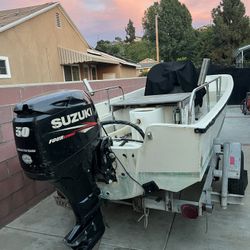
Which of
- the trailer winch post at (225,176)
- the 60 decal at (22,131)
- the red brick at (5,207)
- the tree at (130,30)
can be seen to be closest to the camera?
the 60 decal at (22,131)

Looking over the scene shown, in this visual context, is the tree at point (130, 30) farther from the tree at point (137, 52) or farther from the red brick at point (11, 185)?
the red brick at point (11, 185)

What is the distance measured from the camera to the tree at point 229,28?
1103 inches

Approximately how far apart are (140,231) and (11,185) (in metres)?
1.49

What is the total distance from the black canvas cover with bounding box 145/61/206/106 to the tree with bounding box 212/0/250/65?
25556 millimetres

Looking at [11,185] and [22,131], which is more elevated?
[22,131]

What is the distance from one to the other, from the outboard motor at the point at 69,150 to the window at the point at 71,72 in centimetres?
1266

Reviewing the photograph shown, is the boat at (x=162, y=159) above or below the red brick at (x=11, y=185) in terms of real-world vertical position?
above

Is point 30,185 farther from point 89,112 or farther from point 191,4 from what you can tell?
point 191,4

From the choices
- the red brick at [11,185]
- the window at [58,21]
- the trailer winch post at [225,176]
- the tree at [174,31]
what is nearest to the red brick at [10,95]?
the red brick at [11,185]

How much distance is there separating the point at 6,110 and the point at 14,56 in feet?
29.0

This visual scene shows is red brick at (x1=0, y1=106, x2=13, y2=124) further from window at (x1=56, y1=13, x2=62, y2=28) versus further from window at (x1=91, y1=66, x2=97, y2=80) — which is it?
window at (x1=91, y1=66, x2=97, y2=80)

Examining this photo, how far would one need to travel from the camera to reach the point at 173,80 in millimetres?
4230

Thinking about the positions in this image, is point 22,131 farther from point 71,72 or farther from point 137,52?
point 137,52

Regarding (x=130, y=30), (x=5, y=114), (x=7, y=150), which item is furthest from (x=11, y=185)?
(x=130, y=30)
